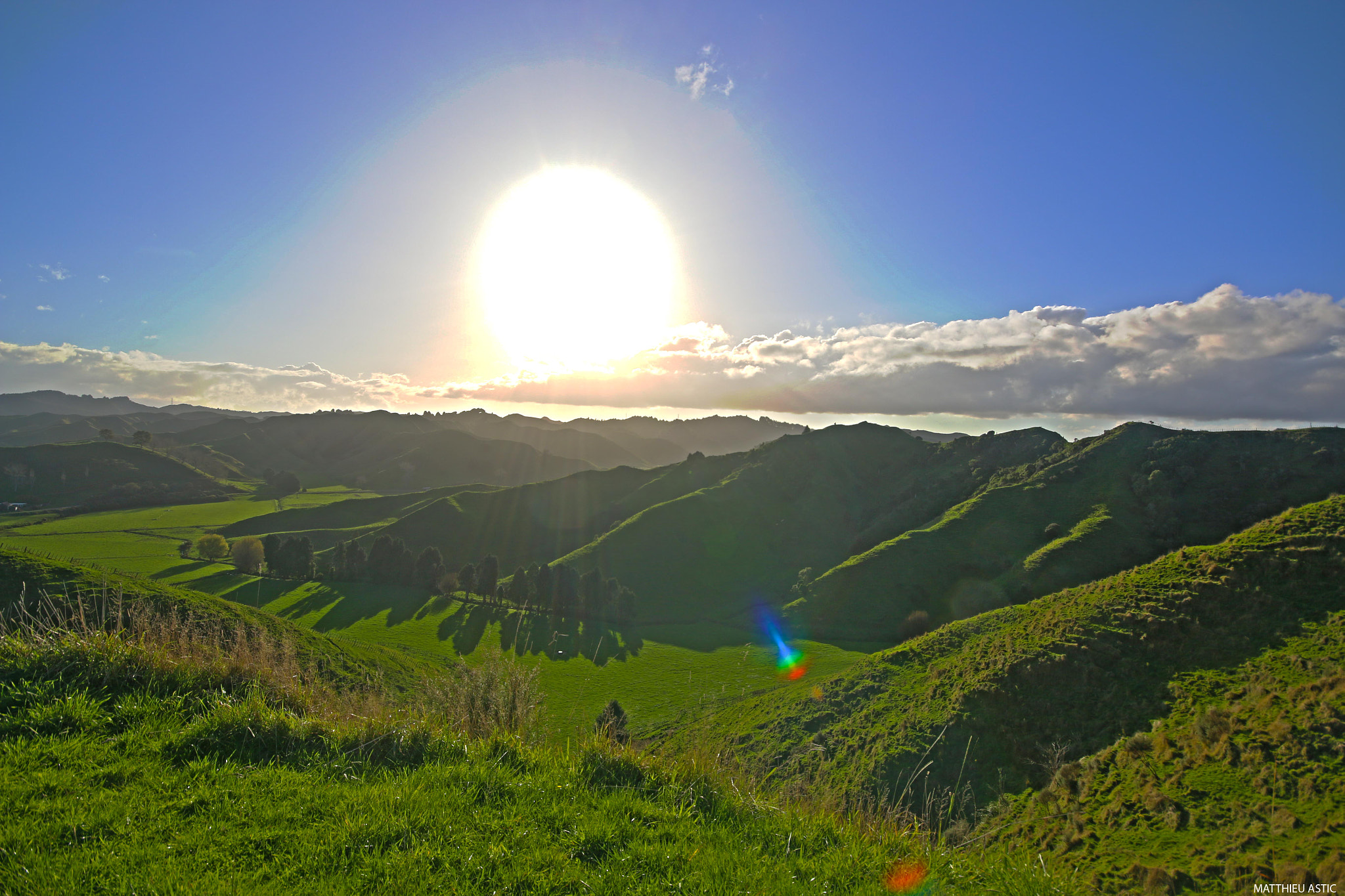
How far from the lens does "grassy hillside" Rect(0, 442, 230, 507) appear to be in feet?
468

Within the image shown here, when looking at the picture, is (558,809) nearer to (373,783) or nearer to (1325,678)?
(373,783)

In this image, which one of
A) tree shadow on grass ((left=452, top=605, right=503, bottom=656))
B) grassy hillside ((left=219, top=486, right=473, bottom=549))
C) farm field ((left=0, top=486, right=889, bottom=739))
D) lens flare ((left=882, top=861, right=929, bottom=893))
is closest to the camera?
lens flare ((left=882, top=861, right=929, bottom=893))

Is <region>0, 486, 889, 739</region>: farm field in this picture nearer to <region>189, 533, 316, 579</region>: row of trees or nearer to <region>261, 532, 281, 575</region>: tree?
<region>189, 533, 316, 579</region>: row of trees

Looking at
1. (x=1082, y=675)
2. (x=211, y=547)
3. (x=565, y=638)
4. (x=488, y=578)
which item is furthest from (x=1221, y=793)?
(x=211, y=547)

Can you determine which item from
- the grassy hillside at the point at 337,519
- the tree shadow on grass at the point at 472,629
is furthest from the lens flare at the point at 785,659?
the grassy hillside at the point at 337,519

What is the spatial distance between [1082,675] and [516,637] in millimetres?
64631

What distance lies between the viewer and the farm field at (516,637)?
53.6 metres

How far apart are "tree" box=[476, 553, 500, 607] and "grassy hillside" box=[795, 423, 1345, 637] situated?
4725cm

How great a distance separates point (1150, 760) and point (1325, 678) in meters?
7.14

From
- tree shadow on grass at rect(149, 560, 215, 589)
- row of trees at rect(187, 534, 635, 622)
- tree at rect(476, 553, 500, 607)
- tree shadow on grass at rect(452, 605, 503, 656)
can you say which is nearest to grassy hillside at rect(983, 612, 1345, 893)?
tree shadow on grass at rect(452, 605, 503, 656)

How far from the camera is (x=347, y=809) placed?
541 cm

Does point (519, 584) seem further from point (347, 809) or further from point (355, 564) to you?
point (347, 809)

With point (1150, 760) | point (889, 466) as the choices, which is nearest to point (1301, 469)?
point (889, 466)

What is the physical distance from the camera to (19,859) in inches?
165
